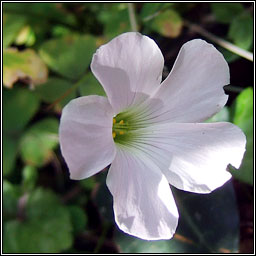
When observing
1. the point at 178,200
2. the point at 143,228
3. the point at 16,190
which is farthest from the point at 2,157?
the point at 143,228

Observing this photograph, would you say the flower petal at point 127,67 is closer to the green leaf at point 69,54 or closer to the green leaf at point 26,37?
the green leaf at point 69,54

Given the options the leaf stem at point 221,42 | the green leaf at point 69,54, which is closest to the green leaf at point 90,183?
the green leaf at point 69,54

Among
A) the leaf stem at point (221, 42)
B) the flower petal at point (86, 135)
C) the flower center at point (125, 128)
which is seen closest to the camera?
the flower petal at point (86, 135)

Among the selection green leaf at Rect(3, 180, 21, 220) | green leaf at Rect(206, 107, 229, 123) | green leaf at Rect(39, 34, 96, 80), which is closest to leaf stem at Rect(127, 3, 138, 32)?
green leaf at Rect(39, 34, 96, 80)

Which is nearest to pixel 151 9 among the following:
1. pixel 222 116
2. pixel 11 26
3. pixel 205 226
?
pixel 222 116

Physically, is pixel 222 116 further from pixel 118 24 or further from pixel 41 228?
pixel 41 228

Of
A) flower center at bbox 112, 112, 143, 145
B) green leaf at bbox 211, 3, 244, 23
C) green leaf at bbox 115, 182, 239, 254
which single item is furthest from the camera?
green leaf at bbox 211, 3, 244, 23

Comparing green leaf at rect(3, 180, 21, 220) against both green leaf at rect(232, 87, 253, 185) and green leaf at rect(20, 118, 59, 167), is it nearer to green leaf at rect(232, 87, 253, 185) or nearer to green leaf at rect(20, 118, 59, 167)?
green leaf at rect(20, 118, 59, 167)

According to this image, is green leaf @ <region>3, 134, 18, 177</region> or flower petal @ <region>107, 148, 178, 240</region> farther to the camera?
green leaf @ <region>3, 134, 18, 177</region>
